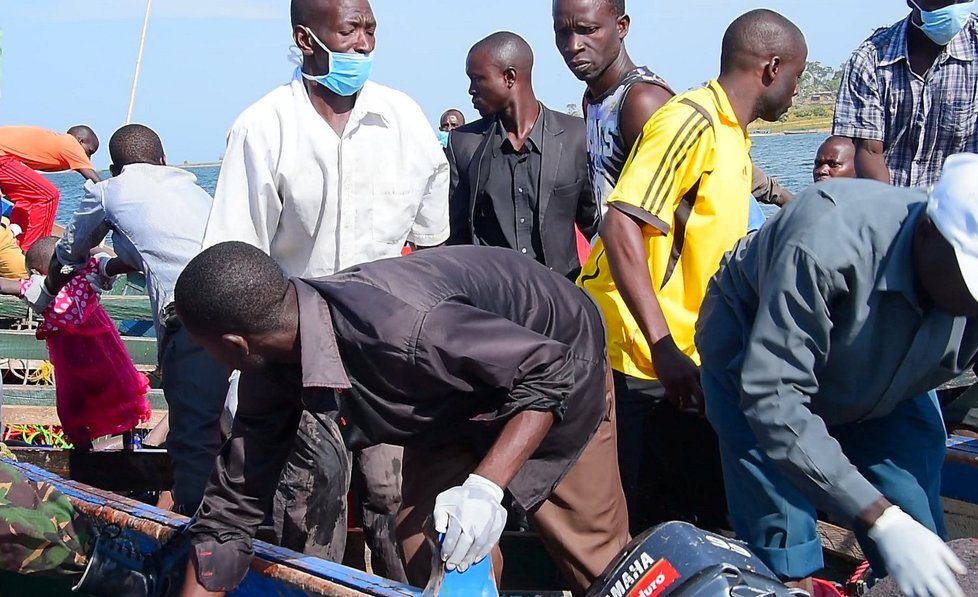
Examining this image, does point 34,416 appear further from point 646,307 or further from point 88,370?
point 646,307

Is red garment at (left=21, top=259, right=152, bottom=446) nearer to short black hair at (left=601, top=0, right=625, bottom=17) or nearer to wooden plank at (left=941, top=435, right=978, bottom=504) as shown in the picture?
short black hair at (left=601, top=0, right=625, bottom=17)

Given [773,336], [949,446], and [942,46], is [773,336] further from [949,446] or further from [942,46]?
[942,46]

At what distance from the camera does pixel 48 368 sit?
791 centimetres

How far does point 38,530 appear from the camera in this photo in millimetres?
3486

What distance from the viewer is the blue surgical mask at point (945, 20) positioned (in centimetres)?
449

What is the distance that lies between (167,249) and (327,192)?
2.81ft

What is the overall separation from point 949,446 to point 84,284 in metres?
3.63

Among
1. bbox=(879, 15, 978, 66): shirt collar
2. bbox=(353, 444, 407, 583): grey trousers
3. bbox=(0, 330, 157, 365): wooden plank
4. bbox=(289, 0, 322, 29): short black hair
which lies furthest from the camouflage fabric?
bbox=(0, 330, 157, 365): wooden plank

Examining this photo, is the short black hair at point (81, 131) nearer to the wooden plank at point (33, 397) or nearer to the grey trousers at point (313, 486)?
the wooden plank at point (33, 397)

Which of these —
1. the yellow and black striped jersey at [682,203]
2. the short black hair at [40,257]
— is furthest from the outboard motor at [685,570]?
the short black hair at [40,257]

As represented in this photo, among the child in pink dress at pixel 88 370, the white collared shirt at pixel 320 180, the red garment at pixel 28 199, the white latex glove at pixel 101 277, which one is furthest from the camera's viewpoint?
the red garment at pixel 28 199

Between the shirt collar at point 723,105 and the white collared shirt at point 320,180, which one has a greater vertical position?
the shirt collar at point 723,105

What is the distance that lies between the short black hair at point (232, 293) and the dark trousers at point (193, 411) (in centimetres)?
150

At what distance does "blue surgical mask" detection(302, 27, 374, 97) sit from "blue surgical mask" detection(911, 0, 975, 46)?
2.20 metres
